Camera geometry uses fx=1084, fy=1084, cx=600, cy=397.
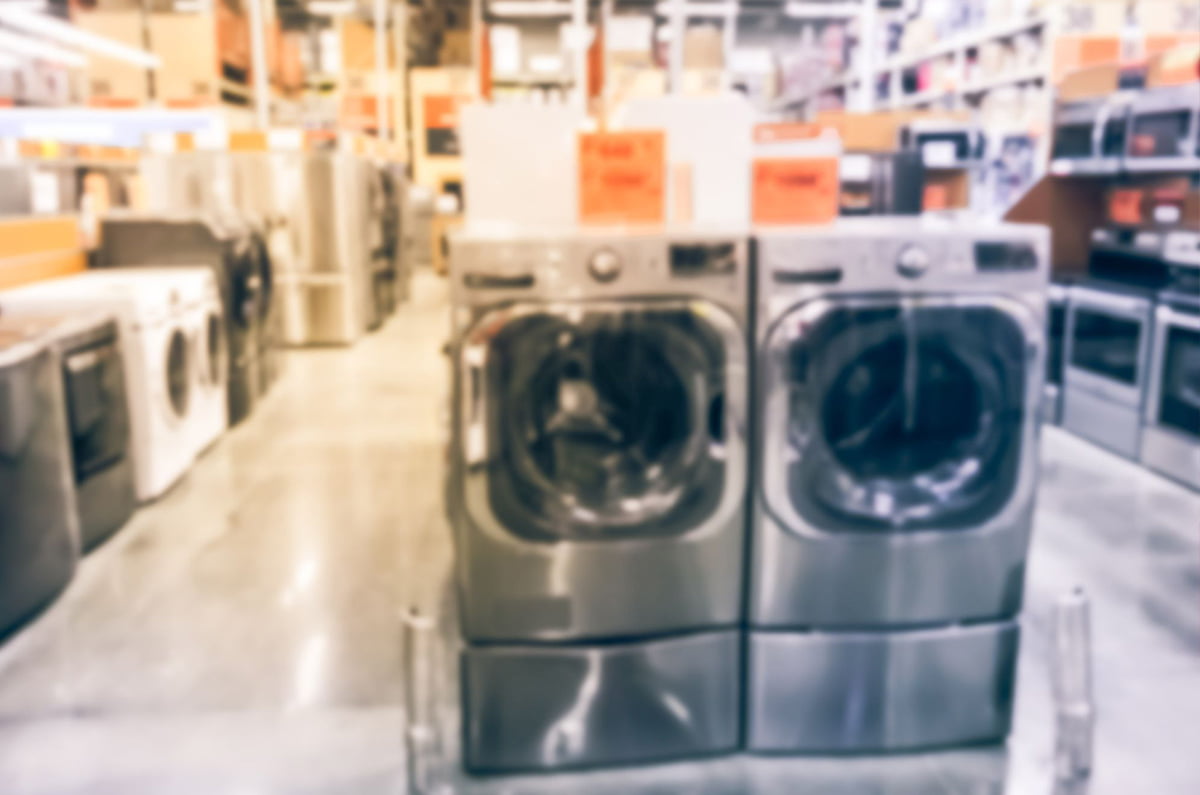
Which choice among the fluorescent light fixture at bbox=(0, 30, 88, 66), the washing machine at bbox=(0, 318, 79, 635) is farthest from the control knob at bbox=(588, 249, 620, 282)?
the fluorescent light fixture at bbox=(0, 30, 88, 66)

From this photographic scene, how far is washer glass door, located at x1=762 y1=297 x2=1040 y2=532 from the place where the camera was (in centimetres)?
202

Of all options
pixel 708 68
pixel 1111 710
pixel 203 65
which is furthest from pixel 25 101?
pixel 1111 710

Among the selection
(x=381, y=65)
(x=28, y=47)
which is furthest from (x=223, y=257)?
(x=381, y=65)

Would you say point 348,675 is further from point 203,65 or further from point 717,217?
point 203,65

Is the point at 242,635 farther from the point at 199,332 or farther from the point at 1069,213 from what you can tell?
the point at 1069,213

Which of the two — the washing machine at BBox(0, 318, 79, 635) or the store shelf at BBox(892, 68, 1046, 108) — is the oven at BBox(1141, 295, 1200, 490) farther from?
the washing machine at BBox(0, 318, 79, 635)

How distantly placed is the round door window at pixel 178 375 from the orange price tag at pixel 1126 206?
154 inches

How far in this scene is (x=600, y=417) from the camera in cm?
206

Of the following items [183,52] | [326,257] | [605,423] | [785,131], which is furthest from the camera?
[183,52]

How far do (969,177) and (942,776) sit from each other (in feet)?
19.1

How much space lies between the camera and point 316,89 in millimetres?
12203

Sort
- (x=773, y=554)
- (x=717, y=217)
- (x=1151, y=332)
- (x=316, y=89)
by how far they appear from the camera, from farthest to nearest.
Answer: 1. (x=316, y=89)
2. (x=1151, y=332)
3. (x=717, y=217)
4. (x=773, y=554)

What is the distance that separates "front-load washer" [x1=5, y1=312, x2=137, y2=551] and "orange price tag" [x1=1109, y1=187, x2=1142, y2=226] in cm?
401

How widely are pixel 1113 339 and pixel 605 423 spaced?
3201 mm
